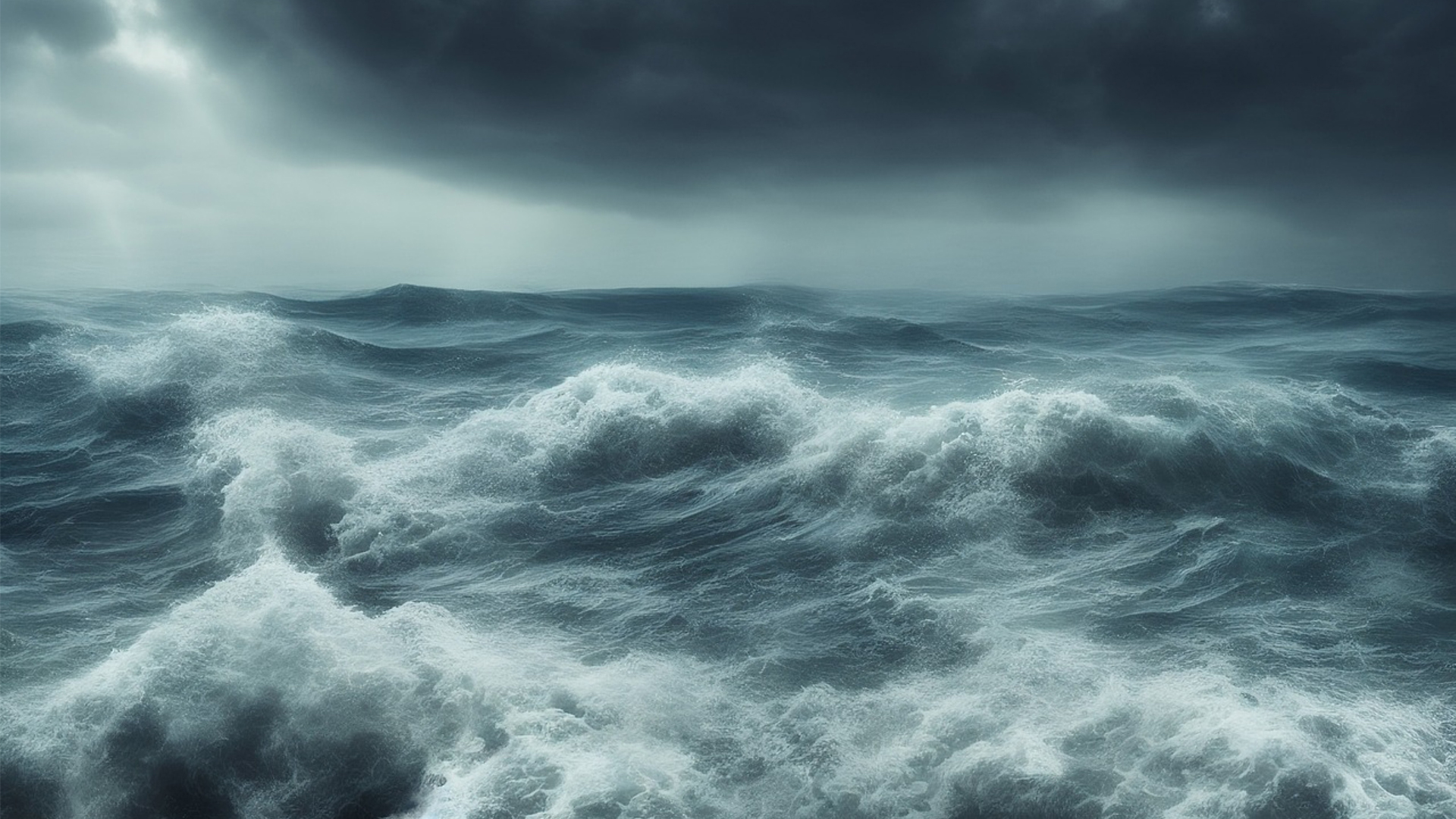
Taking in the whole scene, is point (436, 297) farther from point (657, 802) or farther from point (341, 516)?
point (657, 802)

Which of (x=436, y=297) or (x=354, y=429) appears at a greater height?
(x=436, y=297)

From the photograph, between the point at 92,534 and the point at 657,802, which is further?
the point at 92,534

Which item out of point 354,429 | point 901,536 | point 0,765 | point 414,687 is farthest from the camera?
point 354,429

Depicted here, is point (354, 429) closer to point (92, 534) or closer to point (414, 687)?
point (92, 534)

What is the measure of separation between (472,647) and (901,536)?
9749mm

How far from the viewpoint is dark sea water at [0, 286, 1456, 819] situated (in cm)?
1283

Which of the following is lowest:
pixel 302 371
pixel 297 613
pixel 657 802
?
pixel 657 802

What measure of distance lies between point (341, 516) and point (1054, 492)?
17.7 meters

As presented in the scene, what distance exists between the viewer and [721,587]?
62.0 ft

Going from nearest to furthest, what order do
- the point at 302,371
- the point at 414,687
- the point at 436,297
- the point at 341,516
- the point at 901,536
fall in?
the point at 414,687 < the point at 901,536 < the point at 341,516 < the point at 302,371 < the point at 436,297

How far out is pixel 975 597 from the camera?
57.3 feet

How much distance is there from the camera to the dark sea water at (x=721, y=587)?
42.1 ft

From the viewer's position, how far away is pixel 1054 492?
21.7 meters

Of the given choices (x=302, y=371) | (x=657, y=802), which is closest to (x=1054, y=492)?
(x=657, y=802)
